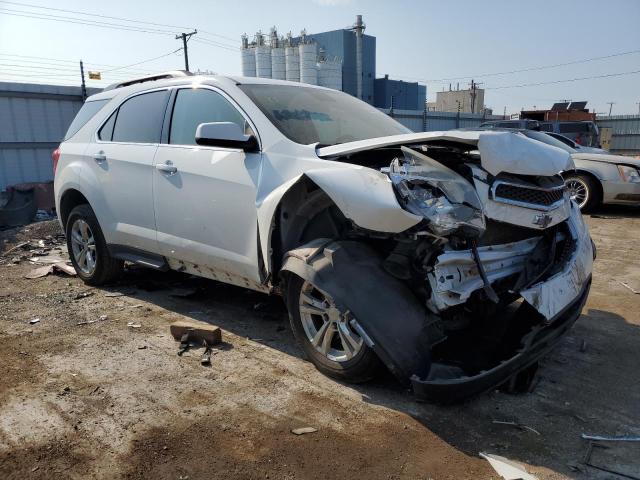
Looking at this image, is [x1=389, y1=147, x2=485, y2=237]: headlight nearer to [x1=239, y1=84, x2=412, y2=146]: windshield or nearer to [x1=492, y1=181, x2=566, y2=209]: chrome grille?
[x1=492, y1=181, x2=566, y2=209]: chrome grille

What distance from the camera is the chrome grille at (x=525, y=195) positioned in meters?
2.91

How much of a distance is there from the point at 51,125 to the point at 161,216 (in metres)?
11.1

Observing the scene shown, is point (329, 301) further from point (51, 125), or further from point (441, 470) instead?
point (51, 125)

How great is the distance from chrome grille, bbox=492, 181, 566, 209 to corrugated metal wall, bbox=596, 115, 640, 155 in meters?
30.1

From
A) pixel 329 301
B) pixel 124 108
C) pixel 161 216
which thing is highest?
pixel 124 108

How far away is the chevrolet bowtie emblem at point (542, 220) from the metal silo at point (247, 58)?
3489 cm

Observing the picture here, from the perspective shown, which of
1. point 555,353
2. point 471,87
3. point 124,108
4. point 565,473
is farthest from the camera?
point 471,87

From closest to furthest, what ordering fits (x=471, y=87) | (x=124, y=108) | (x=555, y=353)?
(x=555, y=353), (x=124, y=108), (x=471, y=87)

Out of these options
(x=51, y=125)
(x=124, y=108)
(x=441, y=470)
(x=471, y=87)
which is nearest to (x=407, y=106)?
(x=471, y=87)

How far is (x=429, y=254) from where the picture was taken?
287cm

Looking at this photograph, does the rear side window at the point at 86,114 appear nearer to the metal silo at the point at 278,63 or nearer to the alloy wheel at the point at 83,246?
the alloy wheel at the point at 83,246

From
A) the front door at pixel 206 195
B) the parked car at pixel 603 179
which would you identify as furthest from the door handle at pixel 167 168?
the parked car at pixel 603 179

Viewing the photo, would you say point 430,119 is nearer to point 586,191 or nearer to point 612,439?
point 586,191

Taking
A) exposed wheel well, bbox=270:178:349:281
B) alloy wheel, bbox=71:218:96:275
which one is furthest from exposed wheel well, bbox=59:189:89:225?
exposed wheel well, bbox=270:178:349:281
